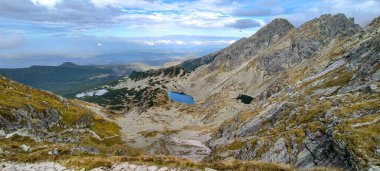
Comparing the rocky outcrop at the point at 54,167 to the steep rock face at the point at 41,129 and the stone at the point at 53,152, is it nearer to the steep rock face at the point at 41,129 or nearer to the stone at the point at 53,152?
the steep rock face at the point at 41,129

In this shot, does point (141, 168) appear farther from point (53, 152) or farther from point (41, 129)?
point (41, 129)

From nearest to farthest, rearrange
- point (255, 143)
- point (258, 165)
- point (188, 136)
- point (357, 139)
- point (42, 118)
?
1. point (258, 165)
2. point (357, 139)
3. point (255, 143)
4. point (42, 118)
5. point (188, 136)

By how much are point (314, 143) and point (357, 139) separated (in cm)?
1381

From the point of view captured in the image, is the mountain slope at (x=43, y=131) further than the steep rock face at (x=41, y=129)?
No

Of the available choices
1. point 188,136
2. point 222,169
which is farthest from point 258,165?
point 188,136

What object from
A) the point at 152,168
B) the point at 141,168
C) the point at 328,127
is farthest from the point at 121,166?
the point at 328,127

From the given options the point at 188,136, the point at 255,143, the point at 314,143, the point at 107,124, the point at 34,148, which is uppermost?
the point at 34,148

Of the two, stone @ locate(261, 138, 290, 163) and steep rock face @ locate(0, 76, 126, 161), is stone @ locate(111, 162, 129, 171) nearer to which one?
steep rock face @ locate(0, 76, 126, 161)

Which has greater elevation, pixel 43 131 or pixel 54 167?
pixel 54 167

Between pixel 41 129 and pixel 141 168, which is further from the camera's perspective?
pixel 41 129

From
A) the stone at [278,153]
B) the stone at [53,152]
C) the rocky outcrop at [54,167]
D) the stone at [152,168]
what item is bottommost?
the stone at [278,153]

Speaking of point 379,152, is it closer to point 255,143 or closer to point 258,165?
point 258,165

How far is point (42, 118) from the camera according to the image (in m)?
102

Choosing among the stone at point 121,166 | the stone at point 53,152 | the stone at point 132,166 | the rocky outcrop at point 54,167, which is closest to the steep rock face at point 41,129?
the stone at point 53,152
